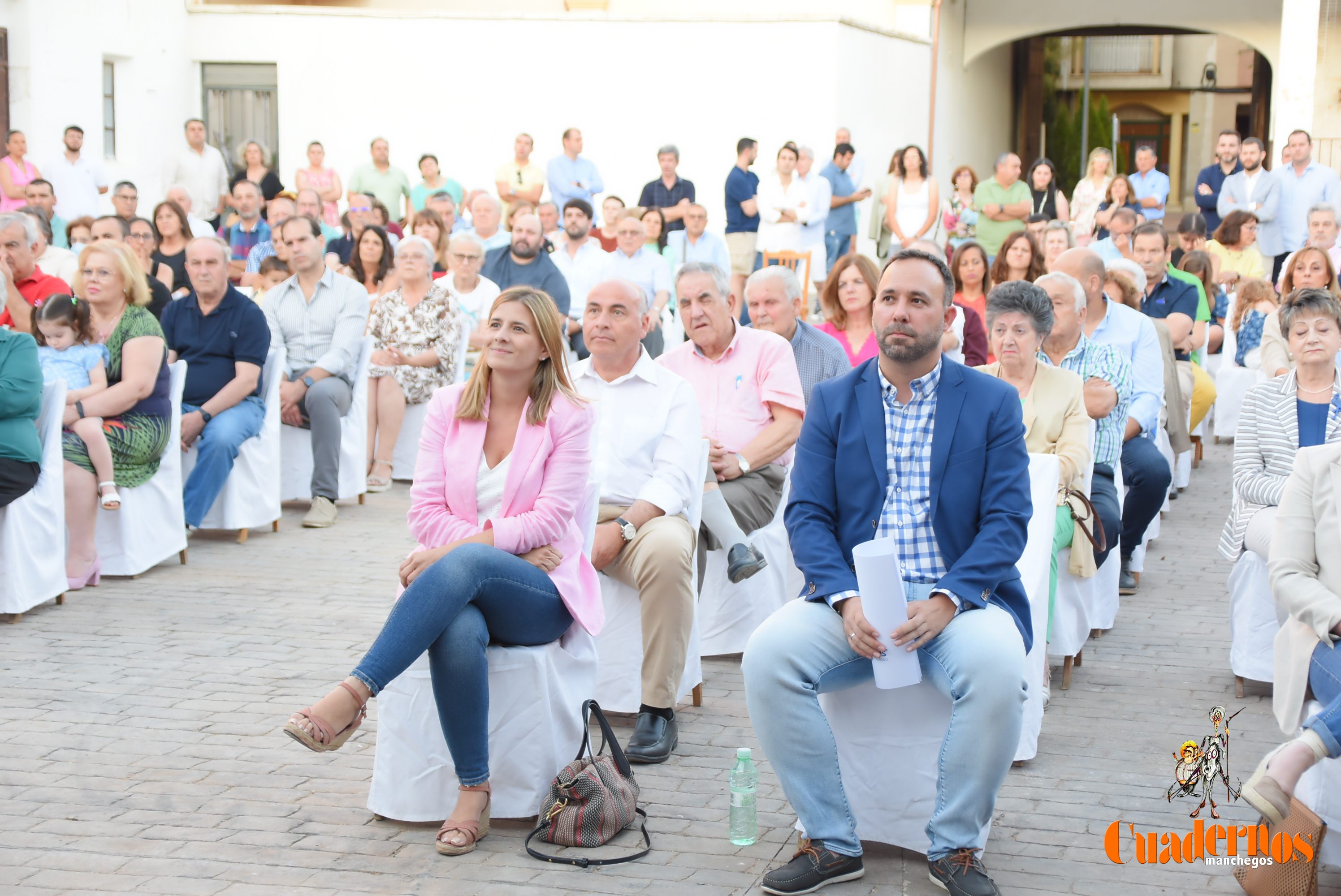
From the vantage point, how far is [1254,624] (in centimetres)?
504

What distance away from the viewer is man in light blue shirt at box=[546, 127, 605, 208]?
55.9ft

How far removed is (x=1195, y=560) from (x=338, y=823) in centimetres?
486

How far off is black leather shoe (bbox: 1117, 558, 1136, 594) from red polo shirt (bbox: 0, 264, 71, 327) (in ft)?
16.8

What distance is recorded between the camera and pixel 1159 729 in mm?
4727

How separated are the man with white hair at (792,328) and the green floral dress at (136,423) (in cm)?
274

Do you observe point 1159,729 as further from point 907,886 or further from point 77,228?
point 77,228

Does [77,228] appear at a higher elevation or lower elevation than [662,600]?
higher

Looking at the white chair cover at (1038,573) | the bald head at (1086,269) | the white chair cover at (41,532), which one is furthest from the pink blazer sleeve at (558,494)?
the bald head at (1086,269)

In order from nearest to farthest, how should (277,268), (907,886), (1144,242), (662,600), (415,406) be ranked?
(907,886)
(662,600)
(1144,242)
(415,406)
(277,268)

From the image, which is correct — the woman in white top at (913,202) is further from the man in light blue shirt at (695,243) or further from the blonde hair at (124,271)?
the blonde hair at (124,271)

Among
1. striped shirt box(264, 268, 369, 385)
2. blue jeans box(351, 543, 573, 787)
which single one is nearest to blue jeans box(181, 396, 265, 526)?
striped shirt box(264, 268, 369, 385)

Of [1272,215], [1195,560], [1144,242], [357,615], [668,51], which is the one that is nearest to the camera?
[357,615]

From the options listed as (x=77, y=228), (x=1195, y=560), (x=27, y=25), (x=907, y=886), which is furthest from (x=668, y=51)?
(x=907, y=886)

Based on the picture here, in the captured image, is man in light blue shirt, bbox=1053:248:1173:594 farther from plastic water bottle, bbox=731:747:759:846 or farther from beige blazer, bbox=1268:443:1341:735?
plastic water bottle, bbox=731:747:759:846
